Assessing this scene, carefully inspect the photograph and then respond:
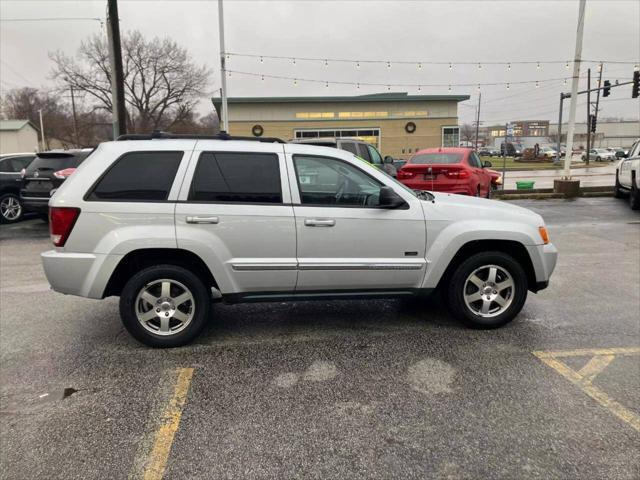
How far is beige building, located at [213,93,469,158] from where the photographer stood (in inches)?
1473

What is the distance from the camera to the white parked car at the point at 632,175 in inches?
501

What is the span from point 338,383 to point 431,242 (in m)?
1.55

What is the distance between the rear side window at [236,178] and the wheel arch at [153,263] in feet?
1.71

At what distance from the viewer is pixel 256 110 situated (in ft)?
122

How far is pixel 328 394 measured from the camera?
338cm

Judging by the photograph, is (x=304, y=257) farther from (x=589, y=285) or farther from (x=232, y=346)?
(x=589, y=285)

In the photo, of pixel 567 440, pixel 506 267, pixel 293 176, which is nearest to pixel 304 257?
pixel 293 176

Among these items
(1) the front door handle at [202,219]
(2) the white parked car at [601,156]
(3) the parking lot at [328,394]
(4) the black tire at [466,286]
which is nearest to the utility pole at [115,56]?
(3) the parking lot at [328,394]

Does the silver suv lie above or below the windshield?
below

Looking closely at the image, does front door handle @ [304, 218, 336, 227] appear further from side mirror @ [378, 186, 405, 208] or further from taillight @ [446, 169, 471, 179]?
taillight @ [446, 169, 471, 179]

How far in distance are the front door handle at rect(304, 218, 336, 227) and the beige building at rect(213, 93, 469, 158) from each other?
34260 mm

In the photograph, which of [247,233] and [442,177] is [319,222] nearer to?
[247,233]

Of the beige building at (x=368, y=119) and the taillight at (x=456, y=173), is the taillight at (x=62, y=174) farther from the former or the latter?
the beige building at (x=368, y=119)

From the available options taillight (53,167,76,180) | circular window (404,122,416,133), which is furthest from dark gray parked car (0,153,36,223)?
circular window (404,122,416,133)
